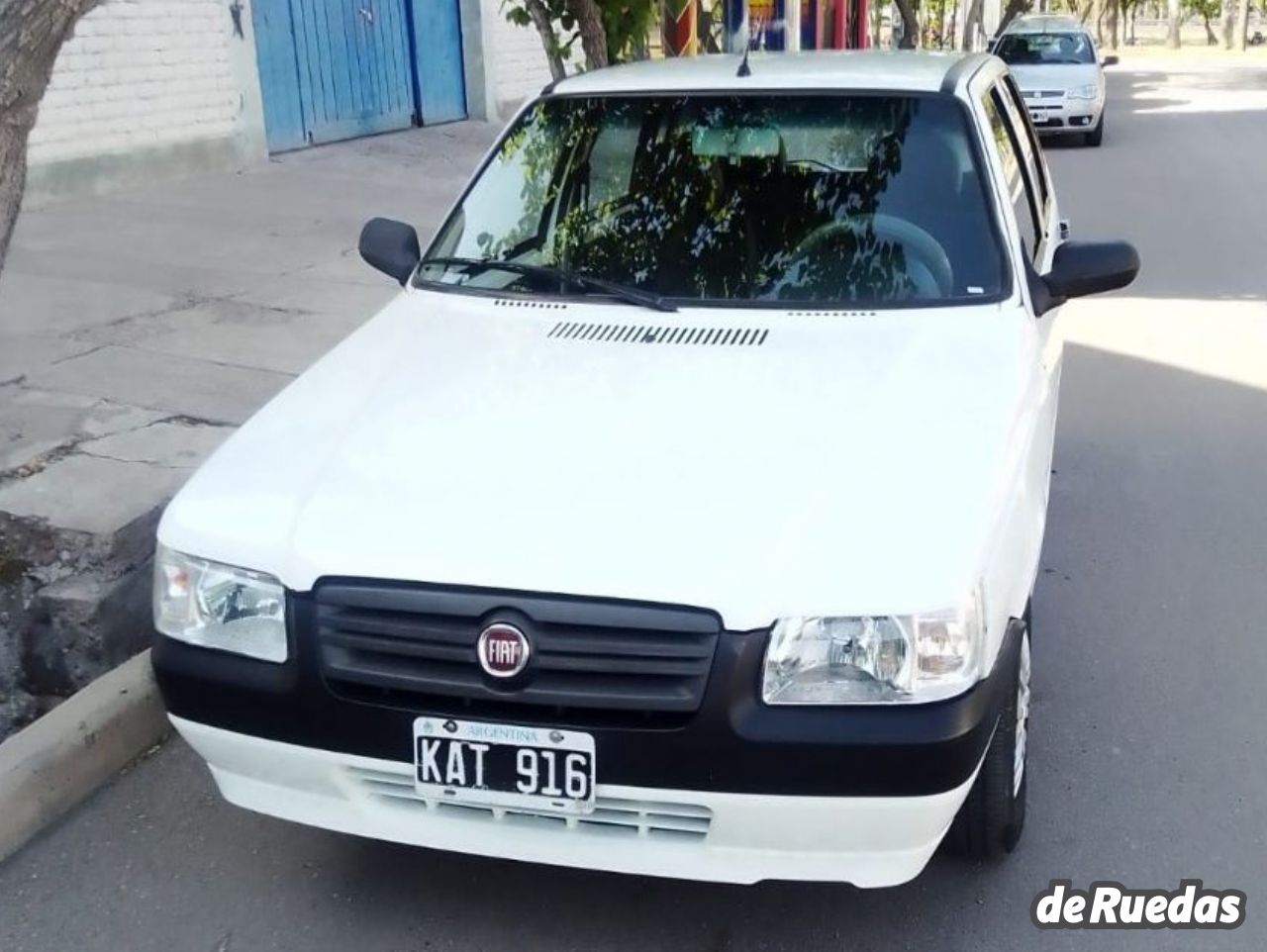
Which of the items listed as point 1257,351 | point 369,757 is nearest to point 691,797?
point 369,757

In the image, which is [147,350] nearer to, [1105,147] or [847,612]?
[847,612]

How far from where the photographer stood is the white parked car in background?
18438 millimetres

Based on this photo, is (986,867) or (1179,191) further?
(1179,191)

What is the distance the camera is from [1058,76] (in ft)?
61.0

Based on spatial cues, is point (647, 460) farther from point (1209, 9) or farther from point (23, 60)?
point (1209, 9)

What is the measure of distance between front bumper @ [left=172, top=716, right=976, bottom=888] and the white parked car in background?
53.8ft

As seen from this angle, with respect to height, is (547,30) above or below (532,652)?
above

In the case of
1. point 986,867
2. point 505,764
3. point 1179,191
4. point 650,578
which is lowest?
point 1179,191

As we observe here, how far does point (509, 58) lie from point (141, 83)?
6.14 m

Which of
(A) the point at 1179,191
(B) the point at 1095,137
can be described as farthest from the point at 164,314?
(B) the point at 1095,137

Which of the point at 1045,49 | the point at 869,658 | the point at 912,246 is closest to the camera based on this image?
the point at 869,658

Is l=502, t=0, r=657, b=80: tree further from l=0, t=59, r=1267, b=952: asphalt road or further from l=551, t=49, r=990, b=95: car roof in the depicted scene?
l=0, t=59, r=1267, b=952: asphalt road

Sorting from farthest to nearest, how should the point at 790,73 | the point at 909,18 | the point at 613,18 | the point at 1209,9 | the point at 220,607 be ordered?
the point at 1209,9, the point at 909,18, the point at 613,18, the point at 790,73, the point at 220,607

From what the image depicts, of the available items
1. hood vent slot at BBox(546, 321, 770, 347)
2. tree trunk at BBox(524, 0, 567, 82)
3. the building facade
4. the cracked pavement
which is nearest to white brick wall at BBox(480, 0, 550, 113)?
the building facade
